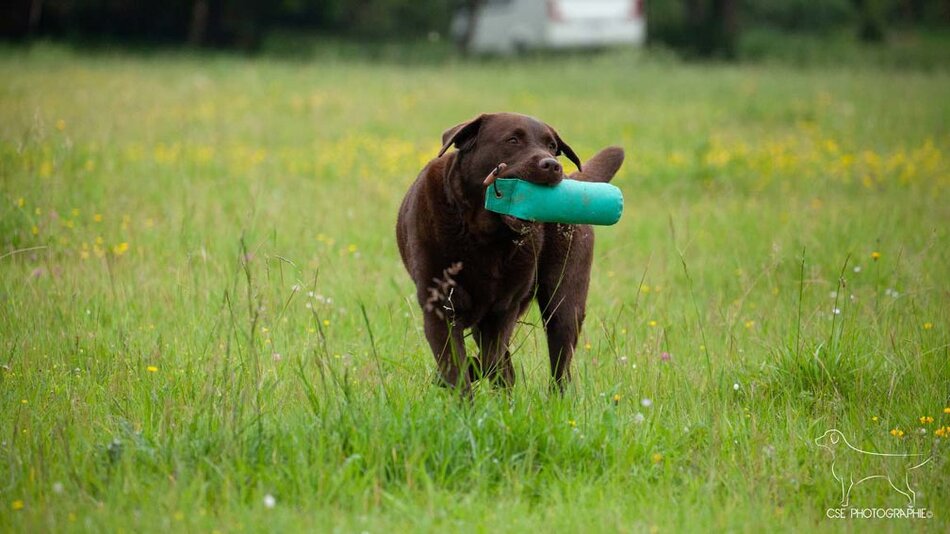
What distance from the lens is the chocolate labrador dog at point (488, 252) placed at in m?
4.14

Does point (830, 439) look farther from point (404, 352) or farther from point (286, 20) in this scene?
point (286, 20)

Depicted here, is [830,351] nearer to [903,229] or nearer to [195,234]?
[903,229]

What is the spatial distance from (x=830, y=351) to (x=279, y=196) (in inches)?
Answer: 209

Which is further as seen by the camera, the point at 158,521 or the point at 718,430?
the point at 718,430

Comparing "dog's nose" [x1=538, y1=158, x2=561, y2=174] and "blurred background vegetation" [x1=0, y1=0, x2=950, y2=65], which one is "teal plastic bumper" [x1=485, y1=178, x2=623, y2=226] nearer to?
"dog's nose" [x1=538, y1=158, x2=561, y2=174]

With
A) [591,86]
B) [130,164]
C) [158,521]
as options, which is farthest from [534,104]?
[158,521]

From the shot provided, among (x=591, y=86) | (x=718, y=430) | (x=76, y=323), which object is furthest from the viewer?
(x=591, y=86)

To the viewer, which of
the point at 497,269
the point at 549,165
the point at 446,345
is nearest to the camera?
the point at 549,165

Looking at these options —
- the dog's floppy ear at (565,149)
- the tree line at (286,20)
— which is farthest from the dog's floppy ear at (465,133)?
the tree line at (286,20)

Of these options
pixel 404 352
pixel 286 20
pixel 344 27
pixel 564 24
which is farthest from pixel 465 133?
pixel 286 20

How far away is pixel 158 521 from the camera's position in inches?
119

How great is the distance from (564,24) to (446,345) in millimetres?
24600

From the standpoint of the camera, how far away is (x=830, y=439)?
3951mm

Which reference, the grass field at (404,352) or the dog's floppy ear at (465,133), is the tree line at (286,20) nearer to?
the grass field at (404,352)
